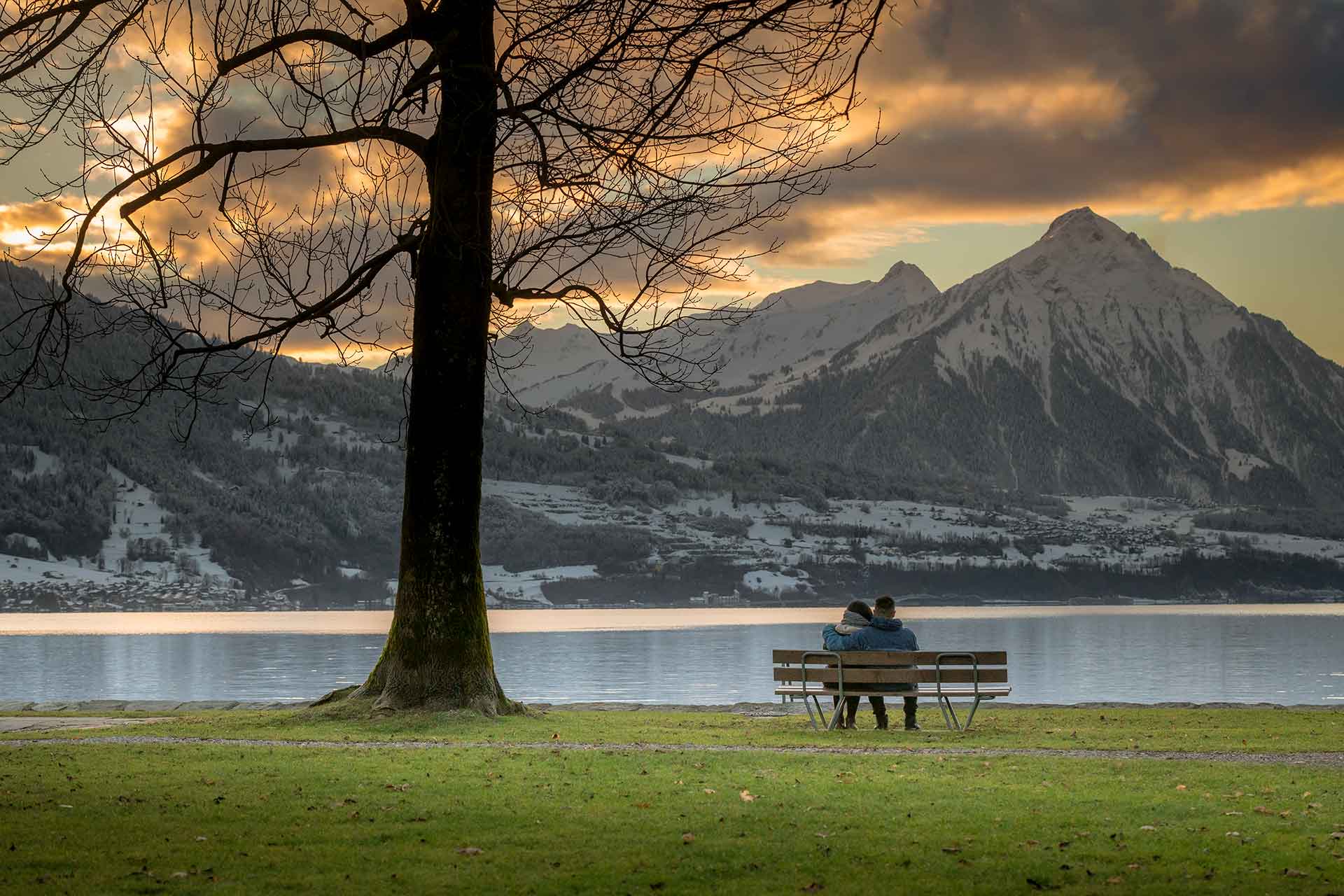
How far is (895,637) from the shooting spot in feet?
64.0

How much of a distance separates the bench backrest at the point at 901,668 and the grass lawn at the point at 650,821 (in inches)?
104

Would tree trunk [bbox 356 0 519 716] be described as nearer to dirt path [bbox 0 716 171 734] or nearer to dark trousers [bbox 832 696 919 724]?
dirt path [bbox 0 716 171 734]

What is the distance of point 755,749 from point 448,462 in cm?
576

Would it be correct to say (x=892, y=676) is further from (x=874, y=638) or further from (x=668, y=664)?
(x=668, y=664)

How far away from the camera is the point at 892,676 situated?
18.6 m

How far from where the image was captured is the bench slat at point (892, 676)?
1856cm

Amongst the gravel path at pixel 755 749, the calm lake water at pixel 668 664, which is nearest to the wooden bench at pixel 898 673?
the gravel path at pixel 755 749

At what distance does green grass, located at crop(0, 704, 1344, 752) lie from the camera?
17.0m

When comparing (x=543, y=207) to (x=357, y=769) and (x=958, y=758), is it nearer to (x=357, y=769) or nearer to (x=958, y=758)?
(x=357, y=769)

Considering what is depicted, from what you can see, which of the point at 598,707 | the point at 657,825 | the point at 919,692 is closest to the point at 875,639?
the point at 919,692

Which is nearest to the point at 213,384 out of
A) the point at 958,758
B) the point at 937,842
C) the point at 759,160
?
the point at 759,160

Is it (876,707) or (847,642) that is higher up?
(847,642)

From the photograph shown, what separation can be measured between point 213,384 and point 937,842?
11769 millimetres

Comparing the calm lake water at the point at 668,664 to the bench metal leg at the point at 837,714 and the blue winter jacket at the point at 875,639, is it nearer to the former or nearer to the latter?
the blue winter jacket at the point at 875,639
